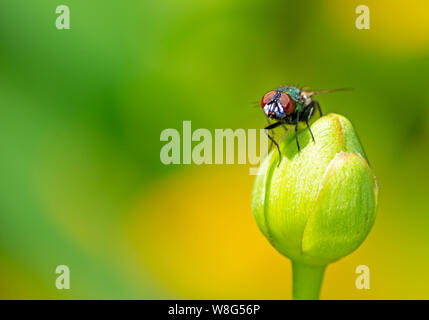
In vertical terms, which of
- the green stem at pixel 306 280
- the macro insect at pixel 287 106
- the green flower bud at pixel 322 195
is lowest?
the green stem at pixel 306 280

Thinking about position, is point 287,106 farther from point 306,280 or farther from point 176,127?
point 176,127

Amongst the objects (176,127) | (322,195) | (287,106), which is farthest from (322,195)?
(176,127)

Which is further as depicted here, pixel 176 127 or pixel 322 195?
pixel 176 127

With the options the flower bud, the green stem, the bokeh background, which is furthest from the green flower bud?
the bokeh background

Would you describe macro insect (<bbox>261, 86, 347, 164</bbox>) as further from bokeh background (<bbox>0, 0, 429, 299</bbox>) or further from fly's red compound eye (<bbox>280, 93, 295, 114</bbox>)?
bokeh background (<bbox>0, 0, 429, 299</bbox>)

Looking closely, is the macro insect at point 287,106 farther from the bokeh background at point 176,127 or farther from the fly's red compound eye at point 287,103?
the bokeh background at point 176,127

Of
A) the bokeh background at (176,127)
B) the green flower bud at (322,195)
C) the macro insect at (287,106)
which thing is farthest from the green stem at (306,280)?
the bokeh background at (176,127)
